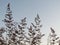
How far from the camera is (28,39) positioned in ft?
179

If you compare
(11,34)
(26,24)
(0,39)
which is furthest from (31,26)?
(0,39)

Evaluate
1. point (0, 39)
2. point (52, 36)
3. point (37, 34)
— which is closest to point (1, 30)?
point (0, 39)

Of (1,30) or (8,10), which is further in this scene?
(1,30)

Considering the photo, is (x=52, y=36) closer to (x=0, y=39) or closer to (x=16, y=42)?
(x=16, y=42)

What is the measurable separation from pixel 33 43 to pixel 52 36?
5811 millimetres

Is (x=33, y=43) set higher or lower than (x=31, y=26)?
lower

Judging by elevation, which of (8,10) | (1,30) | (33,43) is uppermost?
(8,10)

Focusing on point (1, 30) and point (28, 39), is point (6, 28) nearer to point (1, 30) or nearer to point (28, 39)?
point (1, 30)

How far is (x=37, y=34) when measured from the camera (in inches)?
2149

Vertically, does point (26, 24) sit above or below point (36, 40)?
above

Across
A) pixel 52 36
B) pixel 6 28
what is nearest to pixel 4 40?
pixel 6 28

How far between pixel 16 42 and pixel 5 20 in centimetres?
751

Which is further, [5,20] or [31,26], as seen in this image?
[31,26]

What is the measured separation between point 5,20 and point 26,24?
636cm
